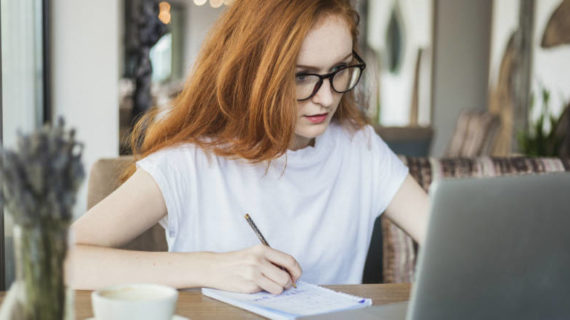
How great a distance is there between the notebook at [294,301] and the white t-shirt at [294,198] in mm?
344

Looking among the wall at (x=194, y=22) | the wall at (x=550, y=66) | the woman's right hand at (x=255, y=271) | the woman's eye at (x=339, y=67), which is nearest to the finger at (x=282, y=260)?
the woman's right hand at (x=255, y=271)

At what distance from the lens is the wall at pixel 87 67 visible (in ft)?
8.16

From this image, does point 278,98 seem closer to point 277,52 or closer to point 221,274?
point 277,52

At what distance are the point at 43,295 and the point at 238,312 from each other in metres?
0.43

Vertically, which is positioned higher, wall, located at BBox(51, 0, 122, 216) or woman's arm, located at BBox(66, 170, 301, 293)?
wall, located at BBox(51, 0, 122, 216)

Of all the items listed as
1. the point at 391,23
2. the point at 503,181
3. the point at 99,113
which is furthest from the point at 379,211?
the point at 391,23

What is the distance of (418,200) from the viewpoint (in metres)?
1.53

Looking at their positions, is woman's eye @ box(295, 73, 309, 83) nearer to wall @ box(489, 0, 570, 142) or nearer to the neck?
the neck

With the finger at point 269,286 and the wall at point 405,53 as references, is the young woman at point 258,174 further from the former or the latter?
the wall at point 405,53

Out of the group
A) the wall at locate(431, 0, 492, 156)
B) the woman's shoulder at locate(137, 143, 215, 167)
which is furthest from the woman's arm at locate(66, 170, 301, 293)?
the wall at locate(431, 0, 492, 156)

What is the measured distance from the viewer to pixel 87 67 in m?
2.53

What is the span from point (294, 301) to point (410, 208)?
0.60 metres

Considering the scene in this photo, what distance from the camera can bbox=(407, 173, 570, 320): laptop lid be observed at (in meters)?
0.69

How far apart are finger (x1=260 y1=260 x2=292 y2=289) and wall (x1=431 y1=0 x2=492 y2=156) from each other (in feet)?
21.3
